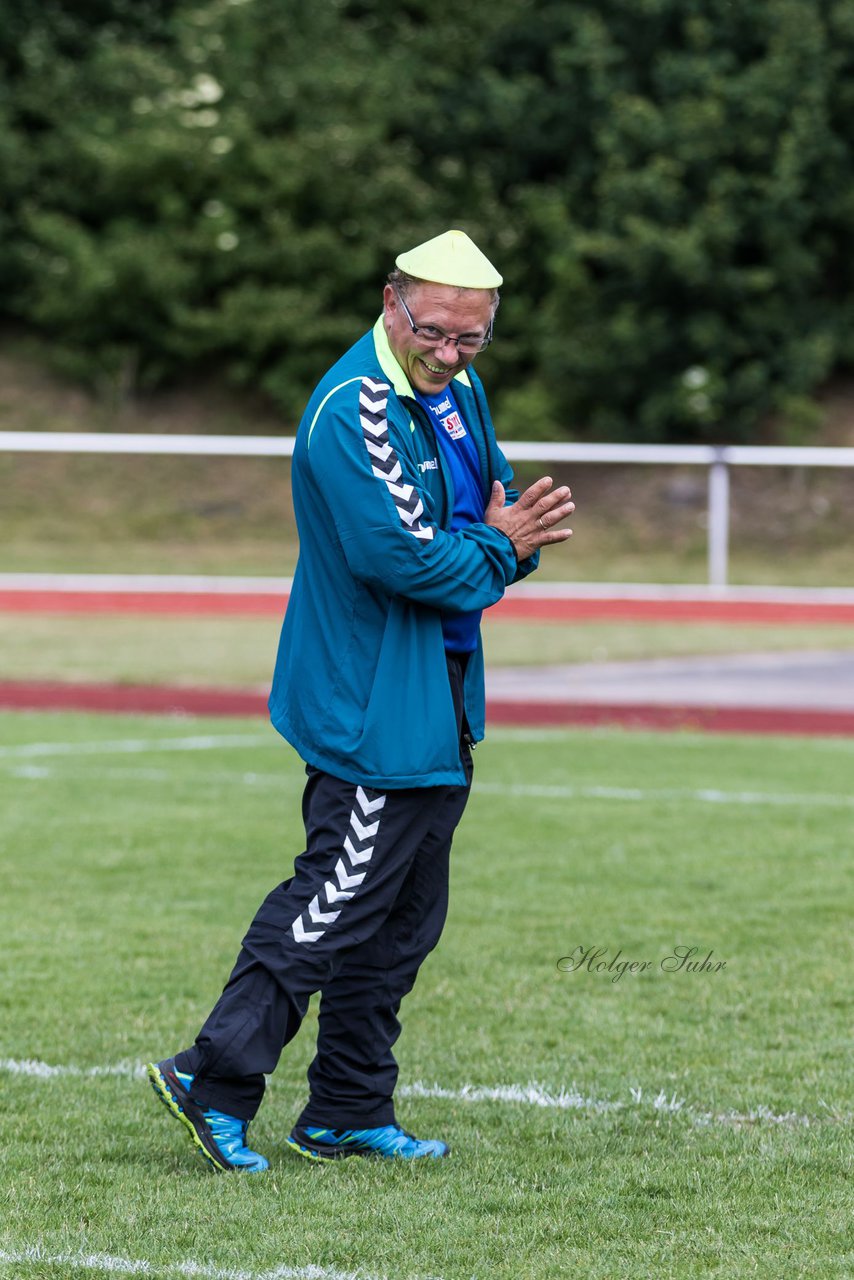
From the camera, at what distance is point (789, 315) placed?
25969 millimetres

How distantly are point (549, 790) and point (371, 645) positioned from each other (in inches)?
216

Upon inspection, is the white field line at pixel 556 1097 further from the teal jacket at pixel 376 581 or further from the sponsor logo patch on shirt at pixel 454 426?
the sponsor logo patch on shirt at pixel 454 426

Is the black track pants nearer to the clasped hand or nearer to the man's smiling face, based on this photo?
the clasped hand

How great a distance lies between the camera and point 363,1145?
403 cm

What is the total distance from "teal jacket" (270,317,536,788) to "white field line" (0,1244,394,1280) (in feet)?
3.27

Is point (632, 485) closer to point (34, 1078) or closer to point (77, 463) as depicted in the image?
point (77, 463)

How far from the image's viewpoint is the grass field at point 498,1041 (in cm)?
349

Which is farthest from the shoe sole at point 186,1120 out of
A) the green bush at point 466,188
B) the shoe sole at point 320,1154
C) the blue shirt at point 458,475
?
the green bush at point 466,188

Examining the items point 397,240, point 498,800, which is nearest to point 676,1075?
point 498,800

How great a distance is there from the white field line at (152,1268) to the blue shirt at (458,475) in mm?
1336

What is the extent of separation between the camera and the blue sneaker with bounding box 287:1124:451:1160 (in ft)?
13.2

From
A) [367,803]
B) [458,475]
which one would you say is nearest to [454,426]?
[458,475]

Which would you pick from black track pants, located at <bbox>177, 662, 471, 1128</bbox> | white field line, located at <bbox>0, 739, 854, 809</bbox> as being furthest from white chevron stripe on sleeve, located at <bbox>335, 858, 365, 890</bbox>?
white field line, located at <bbox>0, 739, 854, 809</bbox>

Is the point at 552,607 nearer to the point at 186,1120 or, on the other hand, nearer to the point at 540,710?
the point at 540,710
